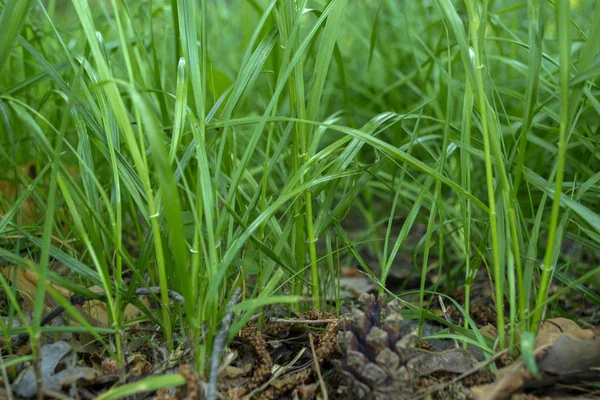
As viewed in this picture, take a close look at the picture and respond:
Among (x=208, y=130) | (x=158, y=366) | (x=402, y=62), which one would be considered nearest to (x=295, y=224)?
(x=208, y=130)

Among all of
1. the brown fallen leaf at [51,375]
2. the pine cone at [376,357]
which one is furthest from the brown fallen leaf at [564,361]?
the brown fallen leaf at [51,375]

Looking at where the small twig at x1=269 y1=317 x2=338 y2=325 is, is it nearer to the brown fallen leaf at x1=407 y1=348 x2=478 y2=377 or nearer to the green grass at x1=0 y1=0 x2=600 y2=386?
the green grass at x1=0 y1=0 x2=600 y2=386

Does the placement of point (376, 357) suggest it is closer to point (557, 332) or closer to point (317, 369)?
point (317, 369)

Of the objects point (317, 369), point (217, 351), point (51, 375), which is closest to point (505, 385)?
point (317, 369)

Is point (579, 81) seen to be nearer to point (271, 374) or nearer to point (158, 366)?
point (271, 374)

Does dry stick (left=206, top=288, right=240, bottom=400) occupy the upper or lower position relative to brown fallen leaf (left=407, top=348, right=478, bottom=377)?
upper

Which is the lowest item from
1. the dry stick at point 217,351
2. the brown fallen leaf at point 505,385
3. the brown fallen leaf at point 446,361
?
the brown fallen leaf at point 446,361

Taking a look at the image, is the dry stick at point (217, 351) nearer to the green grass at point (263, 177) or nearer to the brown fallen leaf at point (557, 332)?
the green grass at point (263, 177)

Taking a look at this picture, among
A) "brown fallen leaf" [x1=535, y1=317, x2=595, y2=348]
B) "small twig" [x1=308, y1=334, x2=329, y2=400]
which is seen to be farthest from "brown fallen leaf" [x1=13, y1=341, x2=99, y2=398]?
"brown fallen leaf" [x1=535, y1=317, x2=595, y2=348]

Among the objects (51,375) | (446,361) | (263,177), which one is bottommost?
Answer: (446,361)
